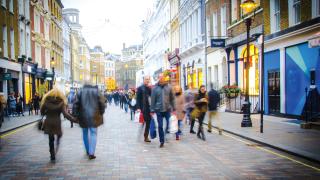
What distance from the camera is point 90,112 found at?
9.07 meters

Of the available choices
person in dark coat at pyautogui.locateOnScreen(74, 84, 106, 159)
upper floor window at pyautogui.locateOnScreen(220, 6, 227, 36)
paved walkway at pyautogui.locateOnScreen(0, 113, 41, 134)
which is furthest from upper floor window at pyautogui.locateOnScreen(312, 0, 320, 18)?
paved walkway at pyautogui.locateOnScreen(0, 113, 41, 134)

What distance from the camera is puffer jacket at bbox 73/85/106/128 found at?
9.04 m

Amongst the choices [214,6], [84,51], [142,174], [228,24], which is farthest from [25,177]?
[84,51]

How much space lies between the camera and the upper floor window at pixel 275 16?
20.0 metres

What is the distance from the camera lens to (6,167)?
26.7 feet

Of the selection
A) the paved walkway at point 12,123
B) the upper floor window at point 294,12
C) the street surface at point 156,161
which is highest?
the upper floor window at point 294,12

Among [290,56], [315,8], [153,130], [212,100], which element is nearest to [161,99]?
[153,130]

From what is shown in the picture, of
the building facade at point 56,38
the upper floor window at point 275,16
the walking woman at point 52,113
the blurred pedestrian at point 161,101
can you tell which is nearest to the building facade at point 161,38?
the building facade at point 56,38

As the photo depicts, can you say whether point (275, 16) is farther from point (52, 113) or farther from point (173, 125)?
point (52, 113)

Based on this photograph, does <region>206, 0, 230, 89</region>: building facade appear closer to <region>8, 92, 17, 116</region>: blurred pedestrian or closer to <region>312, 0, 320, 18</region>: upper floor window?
<region>312, 0, 320, 18</region>: upper floor window

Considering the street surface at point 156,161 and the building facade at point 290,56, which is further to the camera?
the building facade at point 290,56

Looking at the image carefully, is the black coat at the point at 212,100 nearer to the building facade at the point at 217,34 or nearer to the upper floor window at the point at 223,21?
the building facade at the point at 217,34

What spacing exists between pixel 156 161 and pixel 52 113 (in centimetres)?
246

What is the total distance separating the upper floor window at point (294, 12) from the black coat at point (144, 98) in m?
9.15
